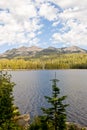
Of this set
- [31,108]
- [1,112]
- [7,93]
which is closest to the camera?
[1,112]

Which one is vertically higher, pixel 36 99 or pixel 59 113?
pixel 59 113

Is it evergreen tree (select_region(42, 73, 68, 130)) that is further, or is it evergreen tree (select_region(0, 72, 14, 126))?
evergreen tree (select_region(0, 72, 14, 126))

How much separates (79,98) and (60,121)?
3229 inches

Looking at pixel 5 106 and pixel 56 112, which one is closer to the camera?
pixel 56 112

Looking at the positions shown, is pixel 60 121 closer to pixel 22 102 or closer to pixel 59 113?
pixel 59 113

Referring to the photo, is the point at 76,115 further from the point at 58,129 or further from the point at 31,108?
the point at 58,129

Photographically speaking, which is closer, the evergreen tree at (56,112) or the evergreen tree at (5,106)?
the evergreen tree at (56,112)

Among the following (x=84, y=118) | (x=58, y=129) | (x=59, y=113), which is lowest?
(x=84, y=118)

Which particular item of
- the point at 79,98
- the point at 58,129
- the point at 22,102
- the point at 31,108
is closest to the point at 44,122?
the point at 58,129

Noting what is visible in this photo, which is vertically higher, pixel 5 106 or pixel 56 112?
pixel 56 112

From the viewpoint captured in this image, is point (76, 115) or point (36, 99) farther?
point (36, 99)

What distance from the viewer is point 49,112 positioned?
117 ft

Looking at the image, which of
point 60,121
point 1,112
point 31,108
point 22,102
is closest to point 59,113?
point 60,121

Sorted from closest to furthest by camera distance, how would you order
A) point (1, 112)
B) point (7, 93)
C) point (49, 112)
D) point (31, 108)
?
1. point (49, 112)
2. point (1, 112)
3. point (7, 93)
4. point (31, 108)
